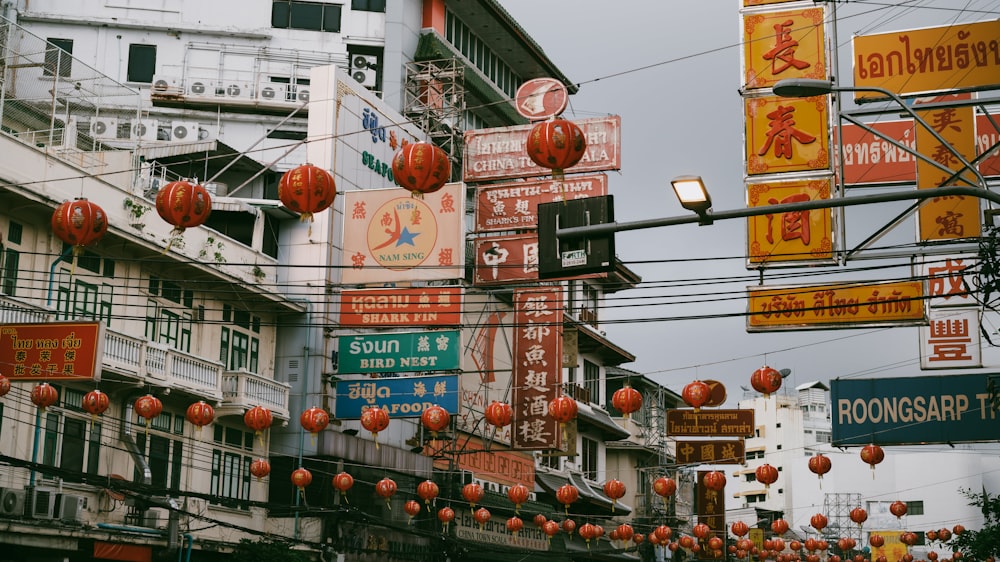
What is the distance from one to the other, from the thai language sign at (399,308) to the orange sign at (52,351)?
1114 centimetres

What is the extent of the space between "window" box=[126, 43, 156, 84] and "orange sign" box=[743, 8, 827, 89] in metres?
33.4

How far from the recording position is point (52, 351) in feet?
72.9

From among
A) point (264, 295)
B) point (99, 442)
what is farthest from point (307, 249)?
point (99, 442)

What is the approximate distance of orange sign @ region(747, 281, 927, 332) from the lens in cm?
2094

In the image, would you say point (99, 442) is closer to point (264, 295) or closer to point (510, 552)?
point (264, 295)

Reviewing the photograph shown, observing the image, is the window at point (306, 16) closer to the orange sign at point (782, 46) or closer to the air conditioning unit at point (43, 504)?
the air conditioning unit at point (43, 504)

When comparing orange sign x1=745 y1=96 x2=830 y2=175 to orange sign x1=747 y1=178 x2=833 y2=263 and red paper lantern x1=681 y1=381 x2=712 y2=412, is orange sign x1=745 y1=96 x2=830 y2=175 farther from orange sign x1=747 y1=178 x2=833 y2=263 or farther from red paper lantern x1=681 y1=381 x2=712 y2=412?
red paper lantern x1=681 y1=381 x2=712 y2=412

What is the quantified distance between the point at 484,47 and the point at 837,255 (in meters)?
36.6

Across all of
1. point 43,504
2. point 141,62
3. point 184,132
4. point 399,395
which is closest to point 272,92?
point 184,132

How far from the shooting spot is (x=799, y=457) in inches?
3957

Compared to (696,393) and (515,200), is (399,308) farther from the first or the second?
(696,393)

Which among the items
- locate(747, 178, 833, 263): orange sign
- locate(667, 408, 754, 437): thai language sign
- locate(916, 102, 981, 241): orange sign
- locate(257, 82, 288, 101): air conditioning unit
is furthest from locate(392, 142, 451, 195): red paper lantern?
locate(257, 82, 288, 101): air conditioning unit

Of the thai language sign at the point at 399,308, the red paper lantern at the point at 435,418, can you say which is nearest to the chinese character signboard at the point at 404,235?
the thai language sign at the point at 399,308

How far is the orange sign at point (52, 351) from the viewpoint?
21.9 meters
